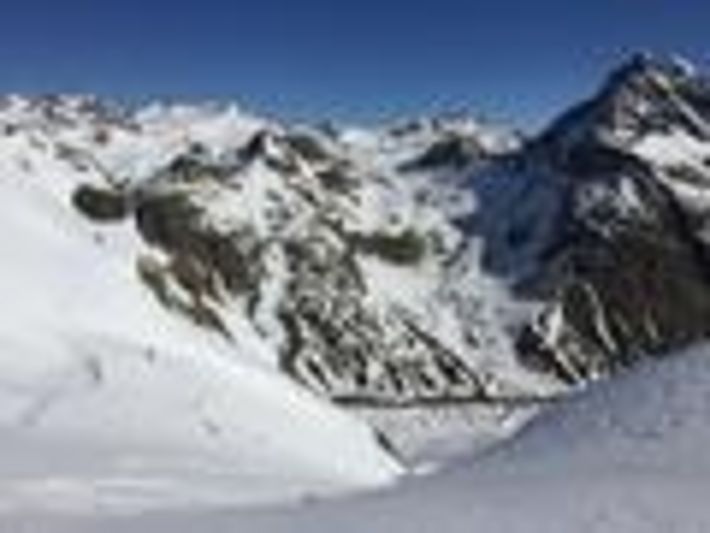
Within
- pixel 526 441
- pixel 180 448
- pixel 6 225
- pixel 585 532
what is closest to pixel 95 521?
pixel 585 532

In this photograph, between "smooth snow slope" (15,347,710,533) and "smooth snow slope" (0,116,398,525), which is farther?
"smooth snow slope" (0,116,398,525)

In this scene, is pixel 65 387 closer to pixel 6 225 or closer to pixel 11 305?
pixel 11 305

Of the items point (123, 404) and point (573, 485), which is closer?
point (573, 485)

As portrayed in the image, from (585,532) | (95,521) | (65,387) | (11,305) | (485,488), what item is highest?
(11,305)

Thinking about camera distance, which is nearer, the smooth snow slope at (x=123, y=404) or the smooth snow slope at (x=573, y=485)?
the smooth snow slope at (x=573, y=485)

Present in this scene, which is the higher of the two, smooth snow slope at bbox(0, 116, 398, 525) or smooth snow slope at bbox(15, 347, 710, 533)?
smooth snow slope at bbox(0, 116, 398, 525)
